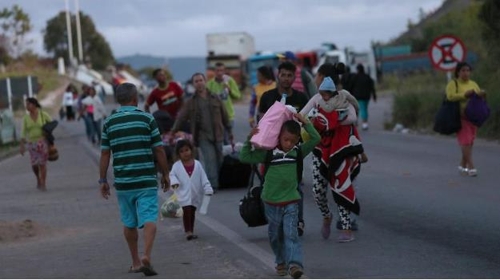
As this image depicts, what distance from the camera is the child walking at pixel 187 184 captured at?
40.5 ft

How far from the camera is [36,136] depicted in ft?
64.6

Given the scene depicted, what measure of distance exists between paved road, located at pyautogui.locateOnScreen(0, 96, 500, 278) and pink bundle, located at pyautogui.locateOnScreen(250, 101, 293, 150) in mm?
1121

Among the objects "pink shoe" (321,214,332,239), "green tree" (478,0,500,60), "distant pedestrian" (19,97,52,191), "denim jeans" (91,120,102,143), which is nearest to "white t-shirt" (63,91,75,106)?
"denim jeans" (91,120,102,143)

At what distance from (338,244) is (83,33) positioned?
10361 cm

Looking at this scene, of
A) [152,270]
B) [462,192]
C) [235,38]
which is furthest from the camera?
[235,38]

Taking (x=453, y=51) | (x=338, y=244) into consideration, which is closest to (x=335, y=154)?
(x=338, y=244)

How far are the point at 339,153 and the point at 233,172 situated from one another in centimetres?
607

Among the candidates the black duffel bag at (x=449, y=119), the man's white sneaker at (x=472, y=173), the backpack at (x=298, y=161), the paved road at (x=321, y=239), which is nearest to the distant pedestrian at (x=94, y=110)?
the paved road at (x=321, y=239)

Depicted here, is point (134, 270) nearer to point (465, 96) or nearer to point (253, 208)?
point (253, 208)

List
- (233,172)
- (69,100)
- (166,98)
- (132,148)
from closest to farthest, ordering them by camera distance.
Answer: (132,148) < (233,172) < (166,98) < (69,100)

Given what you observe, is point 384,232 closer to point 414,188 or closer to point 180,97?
point 414,188

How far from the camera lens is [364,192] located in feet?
53.1

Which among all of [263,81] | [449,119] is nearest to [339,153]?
[263,81]

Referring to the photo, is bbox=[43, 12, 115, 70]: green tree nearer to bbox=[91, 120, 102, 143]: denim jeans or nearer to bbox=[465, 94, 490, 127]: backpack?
bbox=[91, 120, 102, 143]: denim jeans
